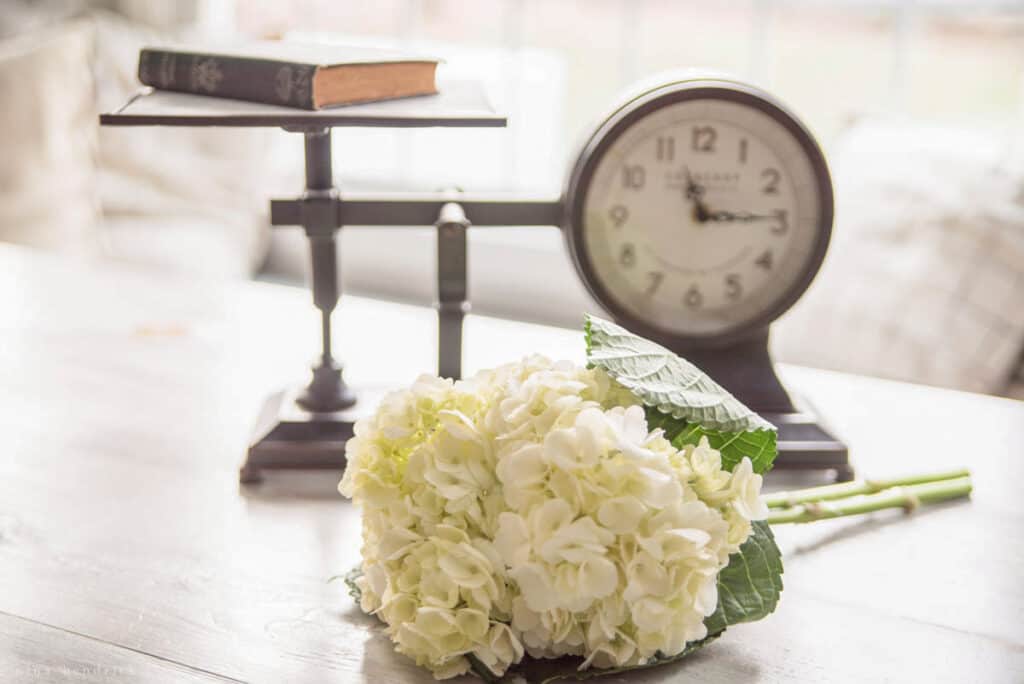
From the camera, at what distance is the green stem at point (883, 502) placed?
1.04 meters

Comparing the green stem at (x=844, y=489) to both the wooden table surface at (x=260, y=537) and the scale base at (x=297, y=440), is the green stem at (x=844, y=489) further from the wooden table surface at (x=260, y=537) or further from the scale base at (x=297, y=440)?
the scale base at (x=297, y=440)

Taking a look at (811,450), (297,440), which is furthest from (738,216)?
(297,440)

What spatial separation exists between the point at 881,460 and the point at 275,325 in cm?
82

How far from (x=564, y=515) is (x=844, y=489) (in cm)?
45

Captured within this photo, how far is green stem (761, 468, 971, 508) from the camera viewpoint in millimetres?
1038

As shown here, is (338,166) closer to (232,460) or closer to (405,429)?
(232,460)

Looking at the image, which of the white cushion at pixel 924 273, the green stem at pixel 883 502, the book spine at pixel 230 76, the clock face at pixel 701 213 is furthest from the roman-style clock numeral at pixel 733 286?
the white cushion at pixel 924 273

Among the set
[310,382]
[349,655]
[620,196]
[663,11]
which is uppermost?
[663,11]

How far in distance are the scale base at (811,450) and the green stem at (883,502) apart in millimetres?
57

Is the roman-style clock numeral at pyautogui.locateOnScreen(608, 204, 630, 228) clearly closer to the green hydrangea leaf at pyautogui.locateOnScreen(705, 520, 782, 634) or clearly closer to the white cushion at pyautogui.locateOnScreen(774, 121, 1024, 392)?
the green hydrangea leaf at pyautogui.locateOnScreen(705, 520, 782, 634)

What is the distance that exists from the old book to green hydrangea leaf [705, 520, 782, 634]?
0.54m

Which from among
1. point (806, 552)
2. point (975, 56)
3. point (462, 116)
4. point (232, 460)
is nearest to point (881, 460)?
point (806, 552)

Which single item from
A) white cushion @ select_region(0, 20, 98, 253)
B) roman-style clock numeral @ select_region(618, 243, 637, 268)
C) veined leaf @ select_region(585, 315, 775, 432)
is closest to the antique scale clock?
roman-style clock numeral @ select_region(618, 243, 637, 268)

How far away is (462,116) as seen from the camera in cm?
104
